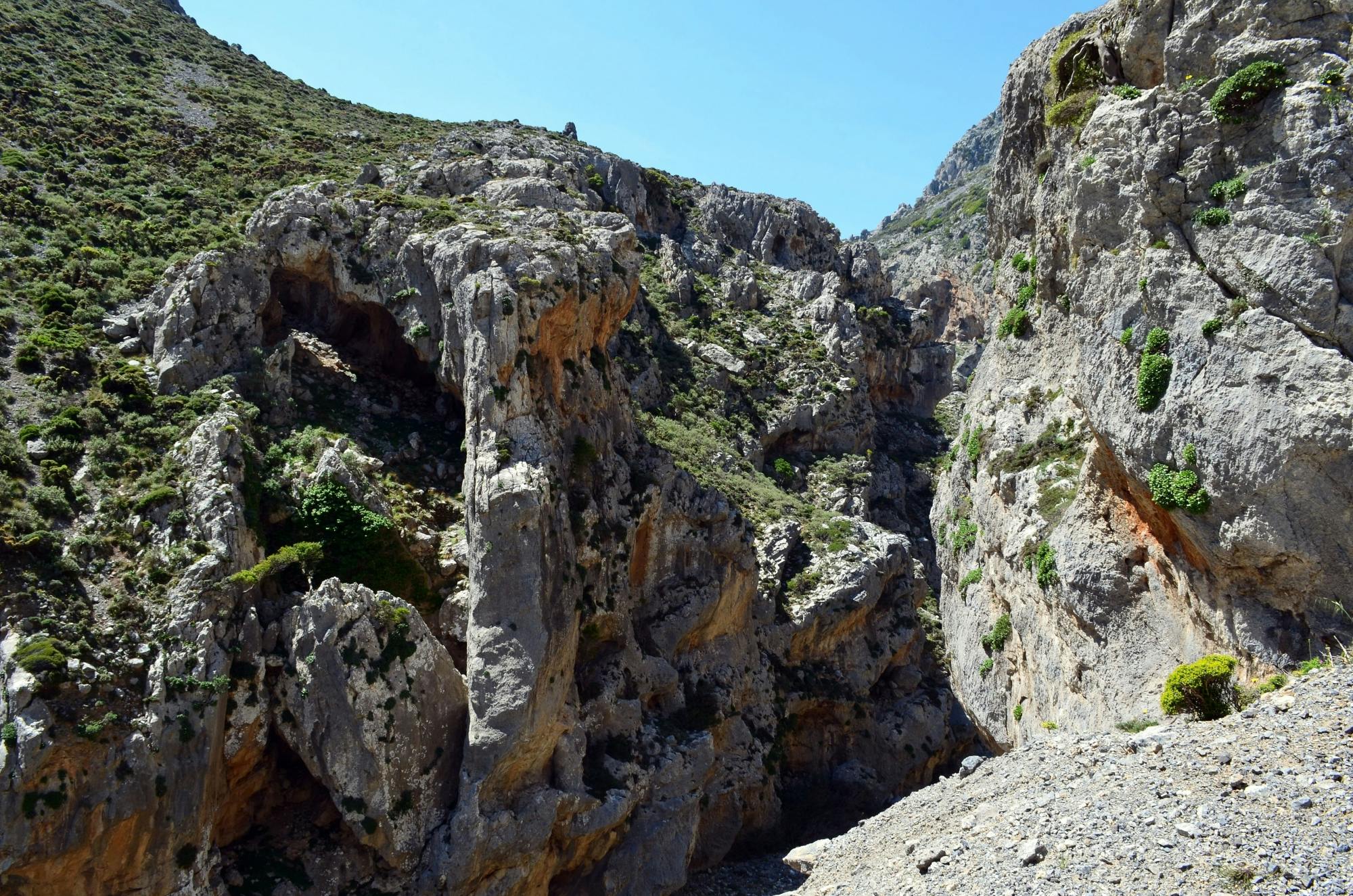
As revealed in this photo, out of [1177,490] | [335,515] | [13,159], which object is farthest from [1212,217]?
[13,159]

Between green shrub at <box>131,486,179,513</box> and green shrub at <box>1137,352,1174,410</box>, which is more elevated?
green shrub at <box>1137,352,1174,410</box>

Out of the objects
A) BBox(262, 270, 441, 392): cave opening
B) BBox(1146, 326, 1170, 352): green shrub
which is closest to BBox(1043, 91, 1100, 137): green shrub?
BBox(1146, 326, 1170, 352): green shrub

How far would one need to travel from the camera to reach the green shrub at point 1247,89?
21234 mm

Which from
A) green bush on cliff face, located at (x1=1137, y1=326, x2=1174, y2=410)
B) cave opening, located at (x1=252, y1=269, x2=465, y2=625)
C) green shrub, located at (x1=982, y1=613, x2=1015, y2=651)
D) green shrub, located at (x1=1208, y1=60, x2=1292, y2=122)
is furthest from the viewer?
cave opening, located at (x1=252, y1=269, x2=465, y2=625)

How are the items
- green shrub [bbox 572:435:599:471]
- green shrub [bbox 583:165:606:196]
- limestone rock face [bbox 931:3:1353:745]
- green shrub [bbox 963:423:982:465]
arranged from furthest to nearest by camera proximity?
green shrub [bbox 583:165:606:196] → green shrub [bbox 572:435:599:471] → green shrub [bbox 963:423:982:465] → limestone rock face [bbox 931:3:1353:745]

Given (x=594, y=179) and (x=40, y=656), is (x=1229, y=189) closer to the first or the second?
(x=40, y=656)

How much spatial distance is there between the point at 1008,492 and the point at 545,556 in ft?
52.2

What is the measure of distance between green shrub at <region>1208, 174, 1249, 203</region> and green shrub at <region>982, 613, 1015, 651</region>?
1264cm

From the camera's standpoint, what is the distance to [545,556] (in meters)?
33.1

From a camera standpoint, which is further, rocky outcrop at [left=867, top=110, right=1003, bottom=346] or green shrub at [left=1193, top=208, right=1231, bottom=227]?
rocky outcrop at [left=867, top=110, right=1003, bottom=346]

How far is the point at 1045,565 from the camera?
80.9 feet

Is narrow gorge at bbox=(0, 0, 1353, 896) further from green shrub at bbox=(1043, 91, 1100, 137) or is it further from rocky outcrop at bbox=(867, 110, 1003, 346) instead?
rocky outcrop at bbox=(867, 110, 1003, 346)

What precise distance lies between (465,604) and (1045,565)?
20247 millimetres

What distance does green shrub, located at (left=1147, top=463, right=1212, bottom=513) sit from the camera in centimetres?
2014
